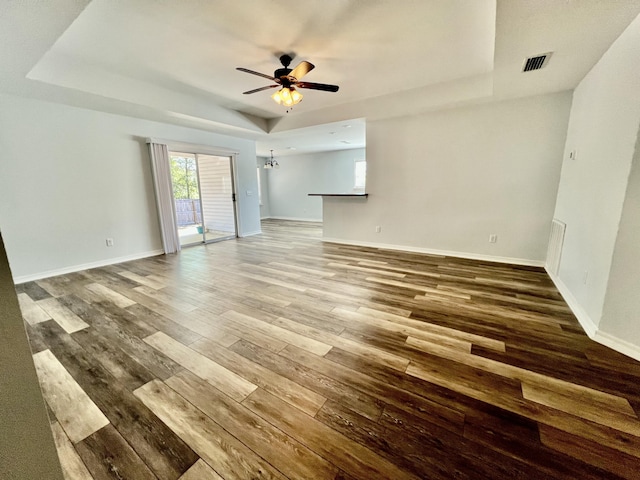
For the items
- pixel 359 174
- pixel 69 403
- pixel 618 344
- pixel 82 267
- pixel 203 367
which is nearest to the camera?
pixel 69 403

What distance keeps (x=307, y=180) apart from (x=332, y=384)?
8628mm

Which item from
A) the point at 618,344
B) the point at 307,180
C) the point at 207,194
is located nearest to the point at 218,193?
the point at 207,194

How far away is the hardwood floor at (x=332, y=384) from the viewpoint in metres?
1.23

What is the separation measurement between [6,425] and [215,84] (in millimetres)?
4342

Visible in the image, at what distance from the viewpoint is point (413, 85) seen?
392 centimetres

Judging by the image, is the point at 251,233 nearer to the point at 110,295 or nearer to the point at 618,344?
the point at 110,295

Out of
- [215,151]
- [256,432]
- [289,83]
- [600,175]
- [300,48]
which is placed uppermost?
[300,48]

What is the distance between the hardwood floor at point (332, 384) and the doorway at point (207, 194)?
377 cm

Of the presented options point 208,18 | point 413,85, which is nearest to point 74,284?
point 208,18

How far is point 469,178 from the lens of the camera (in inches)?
170

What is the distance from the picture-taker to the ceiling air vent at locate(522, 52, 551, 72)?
8.31 ft

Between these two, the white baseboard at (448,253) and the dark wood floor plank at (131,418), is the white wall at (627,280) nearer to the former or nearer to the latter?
the white baseboard at (448,253)

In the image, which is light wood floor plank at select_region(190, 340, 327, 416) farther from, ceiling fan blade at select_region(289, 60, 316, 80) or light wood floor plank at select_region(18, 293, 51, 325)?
ceiling fan blade at select_region(289, 60, 316, 80)

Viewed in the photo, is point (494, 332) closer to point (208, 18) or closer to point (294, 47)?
point (294, 47)
